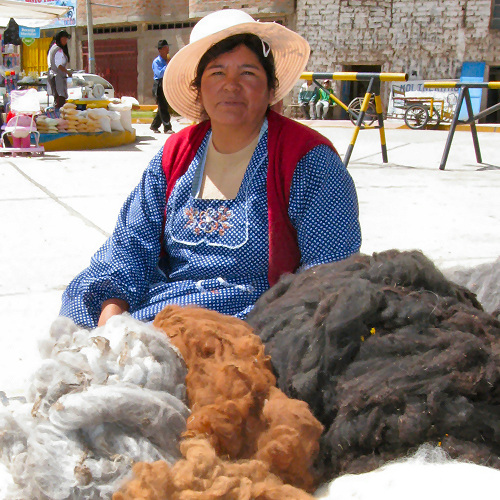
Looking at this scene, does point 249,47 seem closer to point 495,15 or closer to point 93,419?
point 93,419

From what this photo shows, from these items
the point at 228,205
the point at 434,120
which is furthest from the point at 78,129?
the point at 434,120

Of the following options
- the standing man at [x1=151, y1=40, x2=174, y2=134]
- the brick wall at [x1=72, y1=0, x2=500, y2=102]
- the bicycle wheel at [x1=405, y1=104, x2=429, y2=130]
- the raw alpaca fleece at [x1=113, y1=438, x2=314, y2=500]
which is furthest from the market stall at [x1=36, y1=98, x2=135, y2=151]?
the brick wall at [x1=72, y1=0, x2=500, y2=102]

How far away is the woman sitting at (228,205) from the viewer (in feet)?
6.12

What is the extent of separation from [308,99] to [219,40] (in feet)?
60.9

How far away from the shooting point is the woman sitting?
187cm

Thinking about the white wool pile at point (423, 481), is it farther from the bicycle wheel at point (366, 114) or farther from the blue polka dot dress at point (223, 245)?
the bicycle wheel at point (366, 114)

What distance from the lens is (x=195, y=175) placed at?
2.03 m

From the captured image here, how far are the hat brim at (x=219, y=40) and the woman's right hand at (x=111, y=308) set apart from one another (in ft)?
2.70

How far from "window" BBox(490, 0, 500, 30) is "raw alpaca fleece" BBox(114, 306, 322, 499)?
22.2 meters

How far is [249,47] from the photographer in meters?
2.00

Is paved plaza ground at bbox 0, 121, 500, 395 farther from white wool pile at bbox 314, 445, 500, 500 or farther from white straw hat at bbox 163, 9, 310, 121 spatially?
white straw hat at bbox 163, 9, 310, 121

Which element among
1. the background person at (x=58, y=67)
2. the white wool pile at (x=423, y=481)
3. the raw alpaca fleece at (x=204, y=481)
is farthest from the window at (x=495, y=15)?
the raw alpaca fleece at (x=204, y=481)

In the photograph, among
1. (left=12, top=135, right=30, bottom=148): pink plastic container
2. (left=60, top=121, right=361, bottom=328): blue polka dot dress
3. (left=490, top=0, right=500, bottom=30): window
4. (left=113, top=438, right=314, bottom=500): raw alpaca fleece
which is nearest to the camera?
(left=113, top=438, right=314, bottom=500): raw alpaca fleece

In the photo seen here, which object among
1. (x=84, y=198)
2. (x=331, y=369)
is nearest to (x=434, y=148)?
(x=84, y=198)
